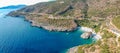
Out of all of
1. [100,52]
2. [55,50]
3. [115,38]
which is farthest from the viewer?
[55,50]

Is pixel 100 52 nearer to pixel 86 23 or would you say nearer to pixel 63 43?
pixel 63 43

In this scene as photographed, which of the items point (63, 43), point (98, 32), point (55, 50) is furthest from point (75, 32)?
point (55, 50)

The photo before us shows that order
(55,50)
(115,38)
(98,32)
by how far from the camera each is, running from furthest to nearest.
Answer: (98,32)
(55,50)
(115,38)

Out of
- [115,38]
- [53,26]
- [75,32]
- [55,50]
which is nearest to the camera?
[115,38]

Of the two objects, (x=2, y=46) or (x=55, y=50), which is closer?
(x=55, y=50)

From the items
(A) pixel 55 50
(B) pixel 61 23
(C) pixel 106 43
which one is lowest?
A: (B) pixel 61 23

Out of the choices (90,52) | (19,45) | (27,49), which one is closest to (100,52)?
(90,52)

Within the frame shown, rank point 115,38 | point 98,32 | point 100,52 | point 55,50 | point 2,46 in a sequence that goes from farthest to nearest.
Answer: point 98,32 < point 2,46 < point 55,50 < point 115,38 < point 100,52

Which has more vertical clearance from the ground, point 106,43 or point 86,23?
point 106,43

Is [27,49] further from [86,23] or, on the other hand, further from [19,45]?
[86,23]
